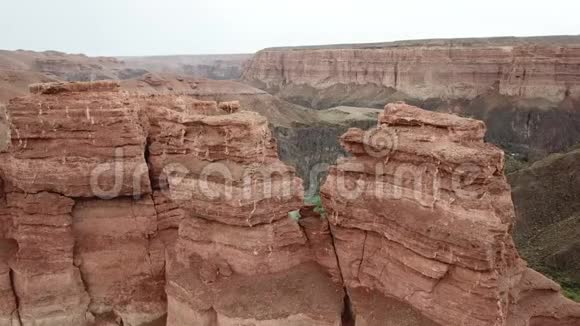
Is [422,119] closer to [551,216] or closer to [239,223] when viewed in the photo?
[239,223]

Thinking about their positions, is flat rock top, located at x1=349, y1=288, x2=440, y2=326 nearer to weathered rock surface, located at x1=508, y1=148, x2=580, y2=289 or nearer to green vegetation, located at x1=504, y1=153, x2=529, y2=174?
weathered rock surface, located at x1=508, y1=148, x2=580, y2=289

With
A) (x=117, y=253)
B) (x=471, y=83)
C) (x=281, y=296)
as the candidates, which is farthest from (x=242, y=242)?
(x=471, y=83)

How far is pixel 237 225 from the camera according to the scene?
50.2ft

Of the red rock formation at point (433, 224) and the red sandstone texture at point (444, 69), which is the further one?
the red sandstone texture at point (444, 69)

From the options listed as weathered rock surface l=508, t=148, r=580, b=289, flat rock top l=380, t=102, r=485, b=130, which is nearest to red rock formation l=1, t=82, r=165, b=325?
flat rock top l=380, t=102, r=485, b=130

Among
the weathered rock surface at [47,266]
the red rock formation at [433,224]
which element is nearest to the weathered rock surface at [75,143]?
the weathered rock surface at [47,266]

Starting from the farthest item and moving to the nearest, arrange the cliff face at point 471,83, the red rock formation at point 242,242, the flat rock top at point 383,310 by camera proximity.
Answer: the cliff face at point 471,83 → the red rock formation at point 242,242 → the flat rock top at point 383,310

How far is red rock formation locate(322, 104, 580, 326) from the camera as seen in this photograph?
12.7 metres

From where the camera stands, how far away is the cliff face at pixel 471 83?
2586 inches

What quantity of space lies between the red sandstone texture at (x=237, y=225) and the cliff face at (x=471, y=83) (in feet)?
184

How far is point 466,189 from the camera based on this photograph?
1288 centimetres

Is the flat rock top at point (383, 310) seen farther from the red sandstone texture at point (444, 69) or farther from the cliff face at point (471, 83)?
the red sandstone texture at point (444, 69)

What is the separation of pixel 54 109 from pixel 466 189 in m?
13.8

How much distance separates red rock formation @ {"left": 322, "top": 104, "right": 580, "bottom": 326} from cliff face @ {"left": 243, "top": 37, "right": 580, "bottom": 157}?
55849mm
